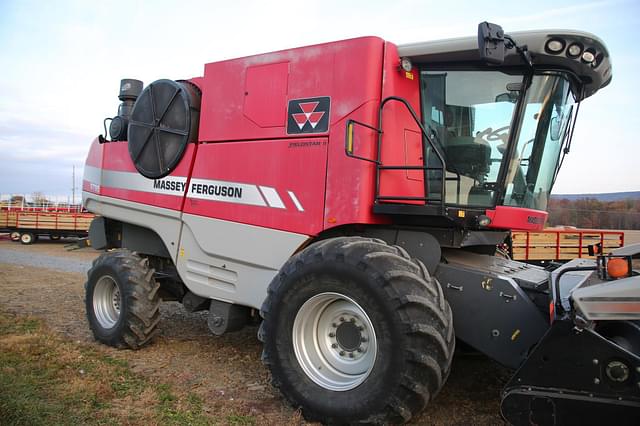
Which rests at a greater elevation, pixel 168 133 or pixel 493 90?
pixel 493 90

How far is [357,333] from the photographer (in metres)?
4.07

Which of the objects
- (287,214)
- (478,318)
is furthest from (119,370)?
(478,318)

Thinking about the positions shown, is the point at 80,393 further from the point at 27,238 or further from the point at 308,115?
the point at 27,238

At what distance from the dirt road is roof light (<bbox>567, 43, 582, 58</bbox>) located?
2874 mm

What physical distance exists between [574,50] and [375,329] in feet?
8.87

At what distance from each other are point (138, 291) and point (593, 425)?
181 inches

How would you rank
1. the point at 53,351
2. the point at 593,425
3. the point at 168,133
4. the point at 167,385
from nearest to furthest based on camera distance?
1. the point at 593,425
2. the point at 167,385
3. the point at 53,351
4. the point at 168,133

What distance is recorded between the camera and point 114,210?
6.64 m

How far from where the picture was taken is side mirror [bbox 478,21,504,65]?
365 cm

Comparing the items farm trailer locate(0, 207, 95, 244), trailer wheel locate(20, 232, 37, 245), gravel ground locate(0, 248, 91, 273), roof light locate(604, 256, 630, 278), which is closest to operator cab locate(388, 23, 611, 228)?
roof light locate(604, 256, 630, 278)

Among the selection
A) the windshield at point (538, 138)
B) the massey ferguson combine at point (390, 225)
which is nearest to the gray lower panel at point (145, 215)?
the massey ferguson combine at point (390, 225)

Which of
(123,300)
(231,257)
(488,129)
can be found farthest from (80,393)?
(488,129)

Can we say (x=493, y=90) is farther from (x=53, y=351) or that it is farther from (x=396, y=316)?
(x=53, y=351)

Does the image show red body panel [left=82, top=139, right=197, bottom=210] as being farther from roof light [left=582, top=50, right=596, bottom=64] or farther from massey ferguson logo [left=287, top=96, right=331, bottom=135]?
roof light [left=582, top=50, right=596, bottom=64]
